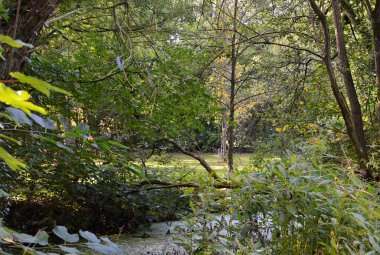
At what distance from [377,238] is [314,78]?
146 inches

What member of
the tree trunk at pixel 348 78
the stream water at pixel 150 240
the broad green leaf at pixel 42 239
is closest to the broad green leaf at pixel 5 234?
the broad green leaf at pixel 42 239

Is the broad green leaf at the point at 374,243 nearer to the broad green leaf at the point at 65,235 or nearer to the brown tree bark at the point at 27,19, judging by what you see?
the broad green leaf at the point at 65,235

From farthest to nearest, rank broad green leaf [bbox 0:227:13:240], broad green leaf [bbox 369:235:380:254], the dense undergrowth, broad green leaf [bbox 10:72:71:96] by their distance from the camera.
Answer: the dense undergrowth, broad green leaf [bbox 369:235:380:254], broad green leaf [bbox 0:227:13:240], broad green leaf [bbox 10:72:71:96]

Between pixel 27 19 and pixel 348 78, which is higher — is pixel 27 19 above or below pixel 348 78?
below

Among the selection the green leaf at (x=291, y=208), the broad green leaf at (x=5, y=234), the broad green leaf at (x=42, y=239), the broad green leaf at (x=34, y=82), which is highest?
the broad green leaf at (x=34, y=82)

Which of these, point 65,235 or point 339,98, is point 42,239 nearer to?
point 65,235

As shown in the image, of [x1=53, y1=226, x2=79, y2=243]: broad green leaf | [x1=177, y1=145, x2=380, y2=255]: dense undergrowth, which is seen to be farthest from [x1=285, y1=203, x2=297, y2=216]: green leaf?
[x1=53, y1=226, x2=79, y2=243]: broad green leaf

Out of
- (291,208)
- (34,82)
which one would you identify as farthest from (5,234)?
(291,208)

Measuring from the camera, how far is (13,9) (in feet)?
5.02

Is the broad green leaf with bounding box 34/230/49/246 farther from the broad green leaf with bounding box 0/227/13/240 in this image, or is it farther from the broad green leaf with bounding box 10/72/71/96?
the broad green leaf with bounding box 10/72/71/96

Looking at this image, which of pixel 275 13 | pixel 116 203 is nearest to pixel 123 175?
pixel 116 203

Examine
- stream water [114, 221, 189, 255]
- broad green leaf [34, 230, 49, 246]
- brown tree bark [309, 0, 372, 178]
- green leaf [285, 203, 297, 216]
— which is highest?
brown tree bark [309, 0, 372, 178]

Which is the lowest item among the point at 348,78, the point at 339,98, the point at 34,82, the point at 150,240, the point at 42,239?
the point at 150,240

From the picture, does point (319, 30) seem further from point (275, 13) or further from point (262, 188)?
point (262, 188)
